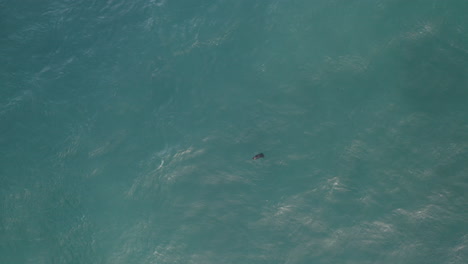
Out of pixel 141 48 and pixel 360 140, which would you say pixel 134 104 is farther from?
pixel 360 140

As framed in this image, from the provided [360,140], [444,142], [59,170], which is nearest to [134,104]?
[59,170]

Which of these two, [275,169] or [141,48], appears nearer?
[275,169]

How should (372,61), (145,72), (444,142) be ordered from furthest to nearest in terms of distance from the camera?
1. (145,72)
2. (372,61)
3. (444,142)

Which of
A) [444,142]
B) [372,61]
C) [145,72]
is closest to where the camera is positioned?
[444,142]

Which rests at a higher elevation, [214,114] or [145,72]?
[145,72]

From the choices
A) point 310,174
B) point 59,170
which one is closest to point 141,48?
point 59,170

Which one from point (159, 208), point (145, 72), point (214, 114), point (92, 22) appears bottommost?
point (159, 208)
